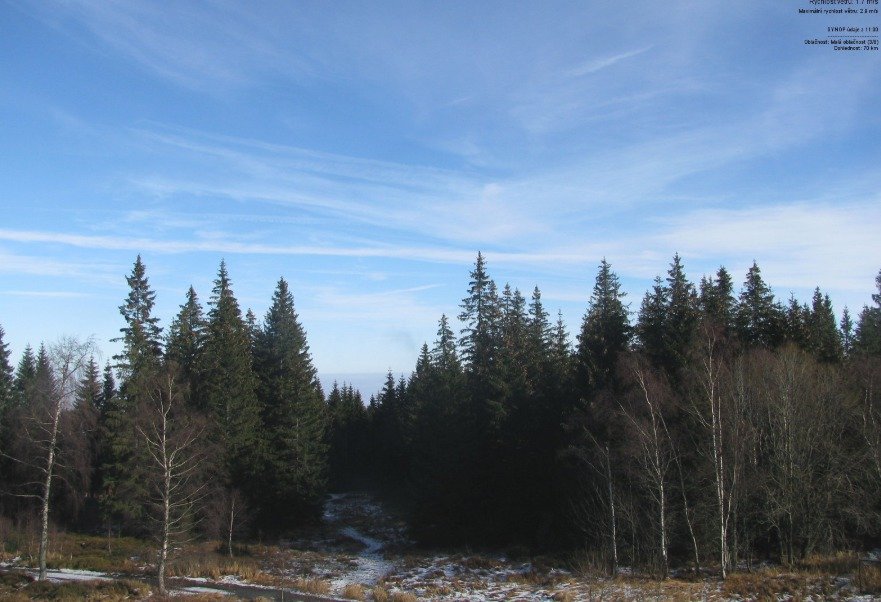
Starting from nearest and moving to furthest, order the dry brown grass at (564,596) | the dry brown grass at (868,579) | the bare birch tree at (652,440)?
1. the dry brown grass at (868,579)
2. the dry brown grass at (564,596)
3. the bare birch tree at (652,440)

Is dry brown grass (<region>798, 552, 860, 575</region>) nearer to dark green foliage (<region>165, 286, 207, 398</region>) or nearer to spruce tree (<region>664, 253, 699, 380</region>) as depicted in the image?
spruce tree (<region>664, 253, 699, 380</region>)

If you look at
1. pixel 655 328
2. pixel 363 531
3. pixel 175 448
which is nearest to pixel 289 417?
pixel 363 531

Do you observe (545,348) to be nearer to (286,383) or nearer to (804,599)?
(286,383)

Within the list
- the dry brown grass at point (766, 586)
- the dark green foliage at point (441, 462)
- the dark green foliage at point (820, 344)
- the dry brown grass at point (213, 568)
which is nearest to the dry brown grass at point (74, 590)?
the dry brown grass at point (213, 568)

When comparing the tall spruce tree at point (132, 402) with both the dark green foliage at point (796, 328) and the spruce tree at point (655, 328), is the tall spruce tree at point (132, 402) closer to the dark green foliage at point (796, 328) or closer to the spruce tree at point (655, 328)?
the spruce tree at point (655, 328)

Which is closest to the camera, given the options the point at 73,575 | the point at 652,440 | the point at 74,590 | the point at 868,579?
the point at 868,579

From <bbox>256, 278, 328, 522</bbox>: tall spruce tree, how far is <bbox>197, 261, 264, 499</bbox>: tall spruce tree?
1.66 meters

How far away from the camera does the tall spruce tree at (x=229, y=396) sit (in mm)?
47125

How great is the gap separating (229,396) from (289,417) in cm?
568

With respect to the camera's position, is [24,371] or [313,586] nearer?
[313,586]

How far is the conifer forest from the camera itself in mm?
29266

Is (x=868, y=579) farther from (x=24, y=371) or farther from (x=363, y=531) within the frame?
(x=24, y=371)

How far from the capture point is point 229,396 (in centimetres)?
4716

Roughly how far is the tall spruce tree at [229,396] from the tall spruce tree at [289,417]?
1662 millimetres
